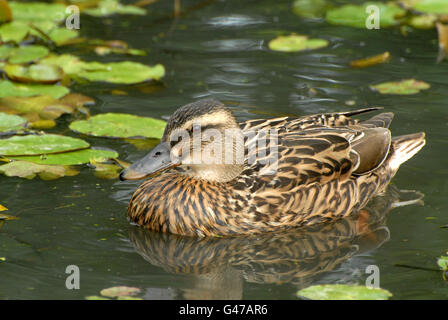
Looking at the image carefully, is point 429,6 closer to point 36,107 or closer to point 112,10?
point 112,10

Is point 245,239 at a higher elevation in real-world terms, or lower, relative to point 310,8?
lower

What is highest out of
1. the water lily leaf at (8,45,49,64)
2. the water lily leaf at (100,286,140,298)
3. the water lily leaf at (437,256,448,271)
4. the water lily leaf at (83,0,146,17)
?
the water lily leaf at (83,0,146,17)

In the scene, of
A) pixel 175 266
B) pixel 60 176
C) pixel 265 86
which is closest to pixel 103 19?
pixel 265 86

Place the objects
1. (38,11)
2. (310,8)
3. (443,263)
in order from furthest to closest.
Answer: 1. (310,8)
2. (38,11)
3. (443,263)

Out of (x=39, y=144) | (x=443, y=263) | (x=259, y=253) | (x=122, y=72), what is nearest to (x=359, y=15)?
(x=122, y=72)

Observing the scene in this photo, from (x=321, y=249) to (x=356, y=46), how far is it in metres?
5.85

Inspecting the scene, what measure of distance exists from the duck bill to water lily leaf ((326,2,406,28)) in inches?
266

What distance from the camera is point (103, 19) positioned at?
13562 mm

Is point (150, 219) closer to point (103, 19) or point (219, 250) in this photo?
point (219, 250)

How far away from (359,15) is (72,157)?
22.1 feet

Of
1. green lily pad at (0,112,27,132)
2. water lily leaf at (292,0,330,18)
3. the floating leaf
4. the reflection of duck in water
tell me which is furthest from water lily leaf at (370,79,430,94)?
green lily pad at (0,112,27,132)

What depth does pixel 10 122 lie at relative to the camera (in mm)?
9312

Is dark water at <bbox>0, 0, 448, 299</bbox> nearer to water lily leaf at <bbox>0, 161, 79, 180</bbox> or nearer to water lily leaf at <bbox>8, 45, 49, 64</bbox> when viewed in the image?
water lily leaf at <bbox>0, 161, 79, 180</bbox>

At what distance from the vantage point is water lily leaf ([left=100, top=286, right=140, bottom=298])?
621 cm
